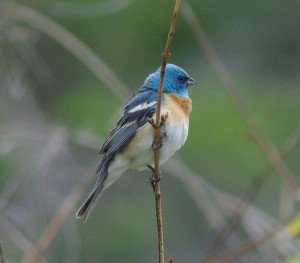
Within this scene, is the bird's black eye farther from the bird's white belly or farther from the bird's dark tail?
the bird's dark tail

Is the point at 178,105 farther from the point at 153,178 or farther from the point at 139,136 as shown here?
the point at 153,178

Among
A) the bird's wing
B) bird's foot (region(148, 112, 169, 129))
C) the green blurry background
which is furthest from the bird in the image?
the green blurry background

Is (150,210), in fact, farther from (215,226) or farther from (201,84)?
(215,226)

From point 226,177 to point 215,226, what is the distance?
27.1ft

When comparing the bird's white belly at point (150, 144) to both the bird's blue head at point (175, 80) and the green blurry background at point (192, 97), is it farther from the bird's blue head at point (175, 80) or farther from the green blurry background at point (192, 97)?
the green blurry background at point (192, 97)

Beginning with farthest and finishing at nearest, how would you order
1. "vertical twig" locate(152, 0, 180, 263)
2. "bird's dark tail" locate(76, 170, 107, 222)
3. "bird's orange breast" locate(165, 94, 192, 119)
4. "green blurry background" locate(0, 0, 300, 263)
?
"green blurry background" locate(0, 0, 300, 263), "bird's orange breast" locate(165, 94, 192, 119), "bird's dark tail" locate(76, 170, 107, 222), "vertical twig" locate(152, 0, 180, 263)

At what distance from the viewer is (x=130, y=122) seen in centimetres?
503

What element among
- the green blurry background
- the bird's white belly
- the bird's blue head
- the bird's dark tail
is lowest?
the bird's dark tail

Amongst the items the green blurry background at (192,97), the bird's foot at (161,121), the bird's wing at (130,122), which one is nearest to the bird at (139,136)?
the bird's wing at (130,122)

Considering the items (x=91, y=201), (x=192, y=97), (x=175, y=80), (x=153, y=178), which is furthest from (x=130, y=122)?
(x=192, y=97)

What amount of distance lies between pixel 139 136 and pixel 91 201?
41 centimetres

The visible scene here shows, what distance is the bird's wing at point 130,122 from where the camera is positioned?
4.97 meters

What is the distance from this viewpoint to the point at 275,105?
1442 cm

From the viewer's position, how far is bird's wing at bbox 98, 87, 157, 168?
16.3ft
